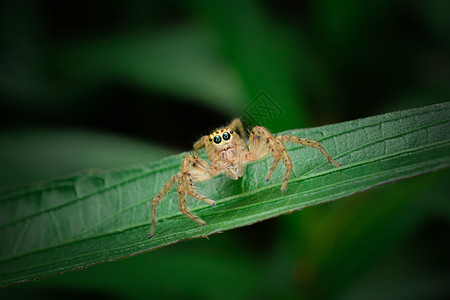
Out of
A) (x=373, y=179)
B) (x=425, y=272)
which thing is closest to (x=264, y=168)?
(x=373, y=179)

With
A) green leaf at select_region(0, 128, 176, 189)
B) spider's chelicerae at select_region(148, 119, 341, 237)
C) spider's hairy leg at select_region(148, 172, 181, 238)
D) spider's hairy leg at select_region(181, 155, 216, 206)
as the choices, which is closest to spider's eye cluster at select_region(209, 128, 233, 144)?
spider's chelicerae at select_region(148, 119, 341, 237)

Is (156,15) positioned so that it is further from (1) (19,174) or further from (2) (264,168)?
(2) (264,168)

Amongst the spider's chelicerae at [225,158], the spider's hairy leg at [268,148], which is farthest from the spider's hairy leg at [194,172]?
the spider's hairy leg at [268,148]

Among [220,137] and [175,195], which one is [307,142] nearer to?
[220,137]

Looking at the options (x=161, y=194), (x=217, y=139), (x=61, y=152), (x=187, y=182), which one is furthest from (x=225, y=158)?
(x=61, y=152)

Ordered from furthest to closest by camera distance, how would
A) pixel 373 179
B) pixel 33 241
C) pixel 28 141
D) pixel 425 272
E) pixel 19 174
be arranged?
pixel 28 141, pixel 19 174, pixel 425 272, pixel 33 241, pixel 373 179

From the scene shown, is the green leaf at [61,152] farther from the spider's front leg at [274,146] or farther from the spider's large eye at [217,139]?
the spider's front leg at [274,146]

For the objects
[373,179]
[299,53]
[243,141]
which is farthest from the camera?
[299,53]
